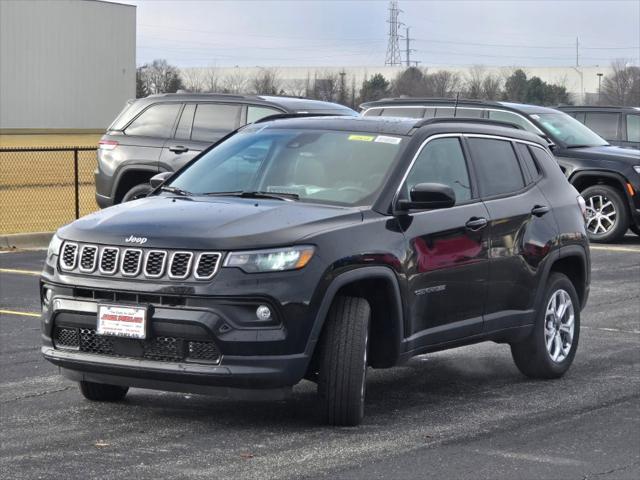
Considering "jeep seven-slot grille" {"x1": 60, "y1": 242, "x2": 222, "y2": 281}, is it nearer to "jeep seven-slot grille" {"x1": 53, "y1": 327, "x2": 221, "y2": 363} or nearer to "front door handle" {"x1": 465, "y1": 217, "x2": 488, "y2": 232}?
"jeep seven-slot grille" {"x1": 53, "y1": 327, "x2": 221, "y2": 363}

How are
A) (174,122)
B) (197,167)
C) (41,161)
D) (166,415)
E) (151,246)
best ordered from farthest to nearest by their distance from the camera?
1. (41,161)
2. (174,122)
3. (197,167)
4. (166,415)
5. (151,246)

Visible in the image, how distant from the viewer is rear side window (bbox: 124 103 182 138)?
16.8 metres

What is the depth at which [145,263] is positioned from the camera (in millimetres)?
6738

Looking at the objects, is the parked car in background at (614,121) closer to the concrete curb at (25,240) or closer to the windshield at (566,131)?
the windshield at (566,131)

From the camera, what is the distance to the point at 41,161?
40.0 m

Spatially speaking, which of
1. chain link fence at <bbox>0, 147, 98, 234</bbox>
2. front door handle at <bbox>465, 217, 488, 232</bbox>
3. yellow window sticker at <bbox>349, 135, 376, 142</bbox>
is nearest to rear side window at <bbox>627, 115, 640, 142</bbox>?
chain link fence at <bbox>0, 147, 98, 234</bbox>

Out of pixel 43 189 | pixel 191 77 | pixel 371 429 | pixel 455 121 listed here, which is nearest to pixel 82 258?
pixel 371 429

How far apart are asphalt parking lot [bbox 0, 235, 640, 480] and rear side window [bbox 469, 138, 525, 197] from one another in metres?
1.33

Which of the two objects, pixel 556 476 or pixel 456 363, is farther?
pixel 456 363

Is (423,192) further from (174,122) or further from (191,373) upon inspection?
(174,122)

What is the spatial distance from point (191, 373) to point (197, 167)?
6.82ft

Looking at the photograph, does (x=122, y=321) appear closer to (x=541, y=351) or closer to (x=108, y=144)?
(x=541, y=351)

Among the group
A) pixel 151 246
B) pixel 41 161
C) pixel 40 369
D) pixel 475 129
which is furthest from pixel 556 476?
pixel 41 161

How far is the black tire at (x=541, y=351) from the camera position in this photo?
343 inches
